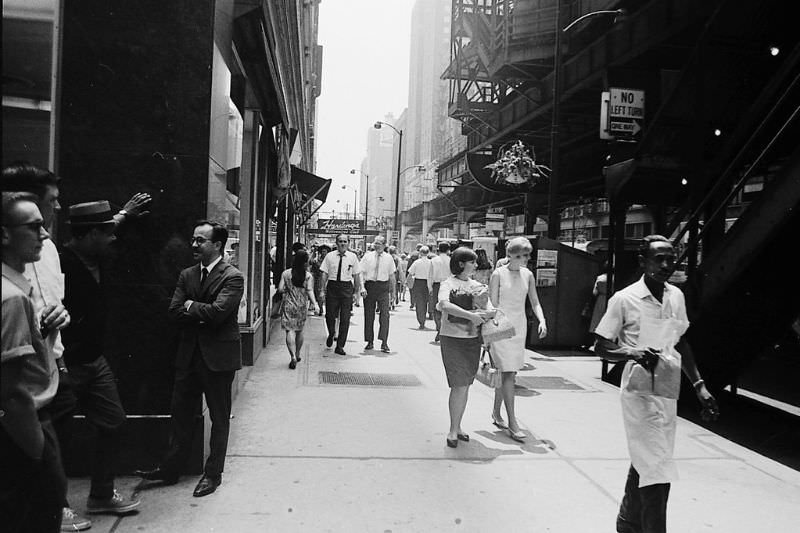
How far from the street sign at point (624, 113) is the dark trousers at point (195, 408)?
10108 millimetres

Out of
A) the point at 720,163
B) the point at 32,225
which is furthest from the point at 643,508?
the point at 720,163

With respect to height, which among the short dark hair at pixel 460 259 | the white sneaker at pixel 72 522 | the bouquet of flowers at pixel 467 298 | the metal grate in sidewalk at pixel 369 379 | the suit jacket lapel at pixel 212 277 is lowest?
the metal grate in sidewalk at pixel 369 379

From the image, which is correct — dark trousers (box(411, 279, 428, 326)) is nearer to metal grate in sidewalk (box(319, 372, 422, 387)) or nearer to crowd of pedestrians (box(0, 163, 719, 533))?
metal grate in sidewalk (box(319, 372, 422, 387))

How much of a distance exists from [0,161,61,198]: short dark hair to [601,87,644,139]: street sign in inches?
443

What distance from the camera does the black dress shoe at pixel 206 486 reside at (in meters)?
4.43

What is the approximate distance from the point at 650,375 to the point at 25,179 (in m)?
3.38

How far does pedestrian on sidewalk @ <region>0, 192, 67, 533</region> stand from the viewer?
2256 millimetres

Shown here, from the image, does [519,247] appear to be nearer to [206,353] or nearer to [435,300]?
[206,353]

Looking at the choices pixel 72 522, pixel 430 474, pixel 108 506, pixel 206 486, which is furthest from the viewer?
pixel 430 474

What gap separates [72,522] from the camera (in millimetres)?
3852

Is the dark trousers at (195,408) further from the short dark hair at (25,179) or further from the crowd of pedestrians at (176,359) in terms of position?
the short dark hair at (25,179)

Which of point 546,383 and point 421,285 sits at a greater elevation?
point 421,285

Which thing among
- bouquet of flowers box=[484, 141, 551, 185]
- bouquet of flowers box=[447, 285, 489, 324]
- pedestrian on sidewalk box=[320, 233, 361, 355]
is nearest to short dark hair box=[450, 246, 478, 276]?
bouquet of flowers box=[447, 285, 489, 324]

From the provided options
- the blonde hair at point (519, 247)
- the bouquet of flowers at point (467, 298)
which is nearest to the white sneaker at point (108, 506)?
the bouquet of flowers at point (467, 298)
